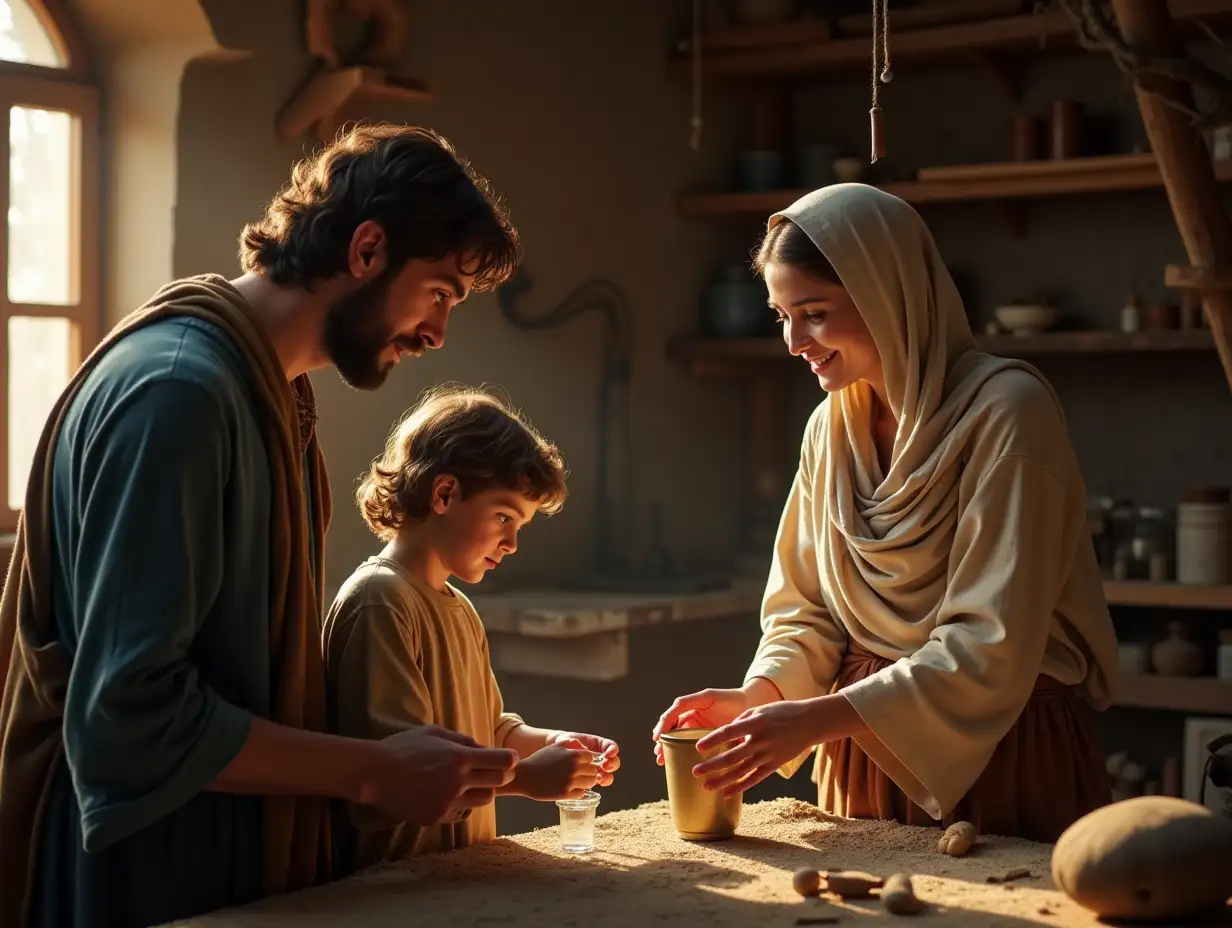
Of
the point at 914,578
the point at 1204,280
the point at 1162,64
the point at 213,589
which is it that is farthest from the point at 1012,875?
the point at 1204,280

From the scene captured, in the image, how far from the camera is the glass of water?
2.03m

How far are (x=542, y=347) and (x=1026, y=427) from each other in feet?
9.52

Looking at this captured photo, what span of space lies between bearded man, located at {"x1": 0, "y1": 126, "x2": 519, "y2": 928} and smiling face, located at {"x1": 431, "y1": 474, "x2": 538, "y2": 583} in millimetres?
277

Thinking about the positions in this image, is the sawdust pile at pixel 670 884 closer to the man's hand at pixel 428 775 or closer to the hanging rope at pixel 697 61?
the man's hand at pixel 428 775

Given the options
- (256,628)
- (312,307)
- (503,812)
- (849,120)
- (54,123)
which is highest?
(849,120)

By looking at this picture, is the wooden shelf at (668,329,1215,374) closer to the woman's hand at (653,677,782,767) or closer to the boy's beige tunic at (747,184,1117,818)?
the boy's beige tunic at (747,184,1117,818)

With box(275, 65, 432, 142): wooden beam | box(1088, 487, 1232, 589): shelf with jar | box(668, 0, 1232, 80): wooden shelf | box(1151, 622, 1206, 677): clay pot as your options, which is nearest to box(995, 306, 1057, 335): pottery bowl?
box(1088, 487, 1232, 589): shelf with jar

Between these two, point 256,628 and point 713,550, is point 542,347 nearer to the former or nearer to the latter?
point 713,550

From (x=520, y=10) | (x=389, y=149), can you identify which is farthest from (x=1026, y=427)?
(x=520, y=10)

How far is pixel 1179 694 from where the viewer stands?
4.66 metres

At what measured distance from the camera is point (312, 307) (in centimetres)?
197

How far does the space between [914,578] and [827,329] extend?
393mm

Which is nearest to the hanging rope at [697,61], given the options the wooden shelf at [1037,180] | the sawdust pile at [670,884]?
the wooden shelf at [1037,180]

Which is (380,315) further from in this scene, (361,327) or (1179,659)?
(1179,659)
